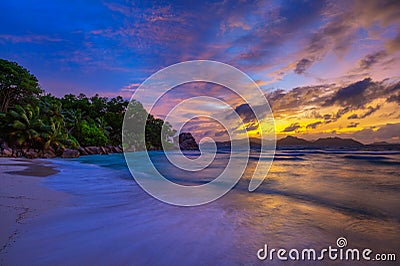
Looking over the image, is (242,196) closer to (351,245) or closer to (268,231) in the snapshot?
(268,231)

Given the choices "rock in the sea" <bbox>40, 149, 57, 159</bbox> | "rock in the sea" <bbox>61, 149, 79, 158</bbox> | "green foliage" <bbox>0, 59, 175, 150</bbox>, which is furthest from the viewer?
"rock in the sea" <bbox>61, 149, 79, 158</bbox>

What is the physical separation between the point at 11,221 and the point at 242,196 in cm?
508

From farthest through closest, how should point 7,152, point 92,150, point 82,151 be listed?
point 92,150
point 82,151
point 7,152

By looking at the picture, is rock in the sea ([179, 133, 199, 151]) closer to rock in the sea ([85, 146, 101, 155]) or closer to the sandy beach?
rock in the sea ([85, 146, 101, 155])

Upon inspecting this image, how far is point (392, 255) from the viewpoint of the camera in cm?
275

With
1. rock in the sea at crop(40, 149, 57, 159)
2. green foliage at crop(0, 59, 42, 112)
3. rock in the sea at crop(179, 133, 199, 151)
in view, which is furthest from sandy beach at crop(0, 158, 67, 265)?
rock in the sea at crop(179, 133, 199, 151)

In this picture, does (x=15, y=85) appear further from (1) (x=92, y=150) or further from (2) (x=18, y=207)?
(2) (x=18, y=207)

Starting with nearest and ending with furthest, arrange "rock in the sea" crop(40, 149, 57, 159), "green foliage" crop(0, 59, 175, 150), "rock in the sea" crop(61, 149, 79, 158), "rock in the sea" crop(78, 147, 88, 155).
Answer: "green foliage" crop(0, 59, 175, 150) → "rock in the sea" crop(40, 149, 57, 159) → "rock in the sea" crop(61, 149, 79, 158) → "rock in the sea" crop(78, 147, 88, 155)

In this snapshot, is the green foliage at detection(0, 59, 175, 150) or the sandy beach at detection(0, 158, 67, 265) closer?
the sandy beach at detection(0, 158, 67, 265)

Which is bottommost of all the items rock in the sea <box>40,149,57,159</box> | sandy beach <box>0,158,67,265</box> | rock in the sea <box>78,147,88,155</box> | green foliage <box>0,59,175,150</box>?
sandy beach <box>0,158,67,265</box>

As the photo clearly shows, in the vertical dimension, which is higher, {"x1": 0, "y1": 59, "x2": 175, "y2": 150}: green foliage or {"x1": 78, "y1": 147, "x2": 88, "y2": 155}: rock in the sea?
{"x1": 0, "y1": 59, "x2": 175, "y2": 150}: green foliage

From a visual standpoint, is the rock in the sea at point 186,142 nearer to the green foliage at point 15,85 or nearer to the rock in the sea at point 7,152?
the green foliage at point 15,85

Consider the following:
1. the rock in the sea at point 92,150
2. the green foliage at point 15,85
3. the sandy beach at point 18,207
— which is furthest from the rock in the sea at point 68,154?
the sandy beach at point 18,207

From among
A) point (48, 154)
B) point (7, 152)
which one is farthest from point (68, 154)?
point (7, 152)
